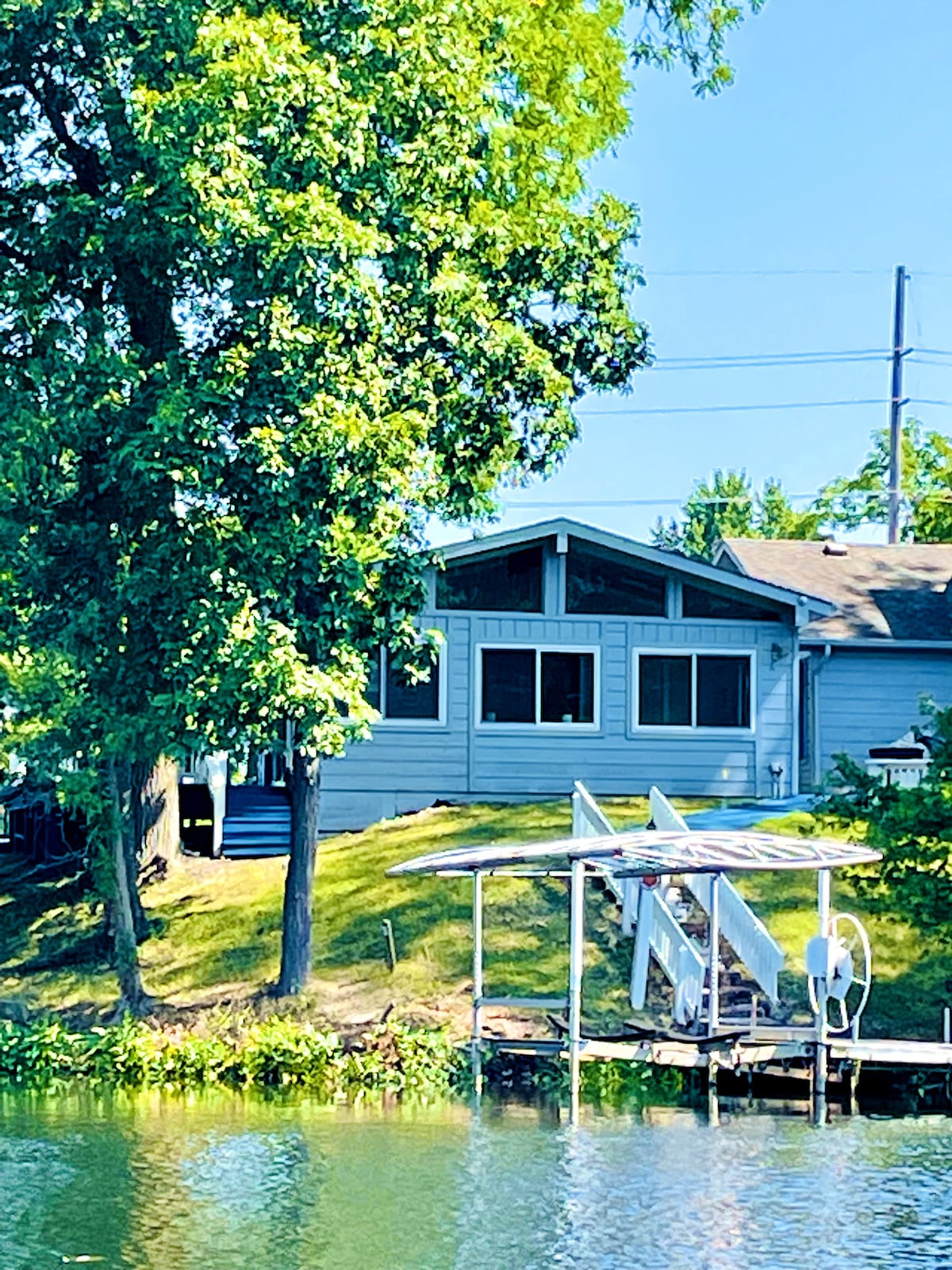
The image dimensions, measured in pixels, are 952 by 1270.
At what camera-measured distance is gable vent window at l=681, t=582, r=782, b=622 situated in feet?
117

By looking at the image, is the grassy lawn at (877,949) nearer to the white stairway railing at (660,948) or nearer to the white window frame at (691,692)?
the white stairway railing at (660,948)

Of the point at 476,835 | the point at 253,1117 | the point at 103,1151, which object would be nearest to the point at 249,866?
the point at 476,835

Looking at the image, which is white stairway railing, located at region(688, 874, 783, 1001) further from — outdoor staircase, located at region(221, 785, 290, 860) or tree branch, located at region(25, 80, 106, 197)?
tree branch, located at region(25, 80, 106, 197)

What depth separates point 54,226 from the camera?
25.5 m

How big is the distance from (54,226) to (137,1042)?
10357 mm

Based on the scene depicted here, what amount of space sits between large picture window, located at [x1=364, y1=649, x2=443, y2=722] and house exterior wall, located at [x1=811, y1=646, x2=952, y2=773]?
7646mm

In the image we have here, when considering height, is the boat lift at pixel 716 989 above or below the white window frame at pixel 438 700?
below

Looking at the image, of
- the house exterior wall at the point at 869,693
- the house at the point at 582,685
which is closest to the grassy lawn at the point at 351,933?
the house at the point at 582,685

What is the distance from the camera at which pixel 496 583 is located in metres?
35.0

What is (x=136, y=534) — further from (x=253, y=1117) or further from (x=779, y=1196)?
(x=779, y=1196)

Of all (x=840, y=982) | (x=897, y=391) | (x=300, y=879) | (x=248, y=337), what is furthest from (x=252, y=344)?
(x=897, y=391)

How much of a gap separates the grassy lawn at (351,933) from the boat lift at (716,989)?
107 inches

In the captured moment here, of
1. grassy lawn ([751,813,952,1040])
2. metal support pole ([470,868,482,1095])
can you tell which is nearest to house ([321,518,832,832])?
grassy lawn ([751,813,952,1040])

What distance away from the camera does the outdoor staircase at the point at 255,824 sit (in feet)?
113
